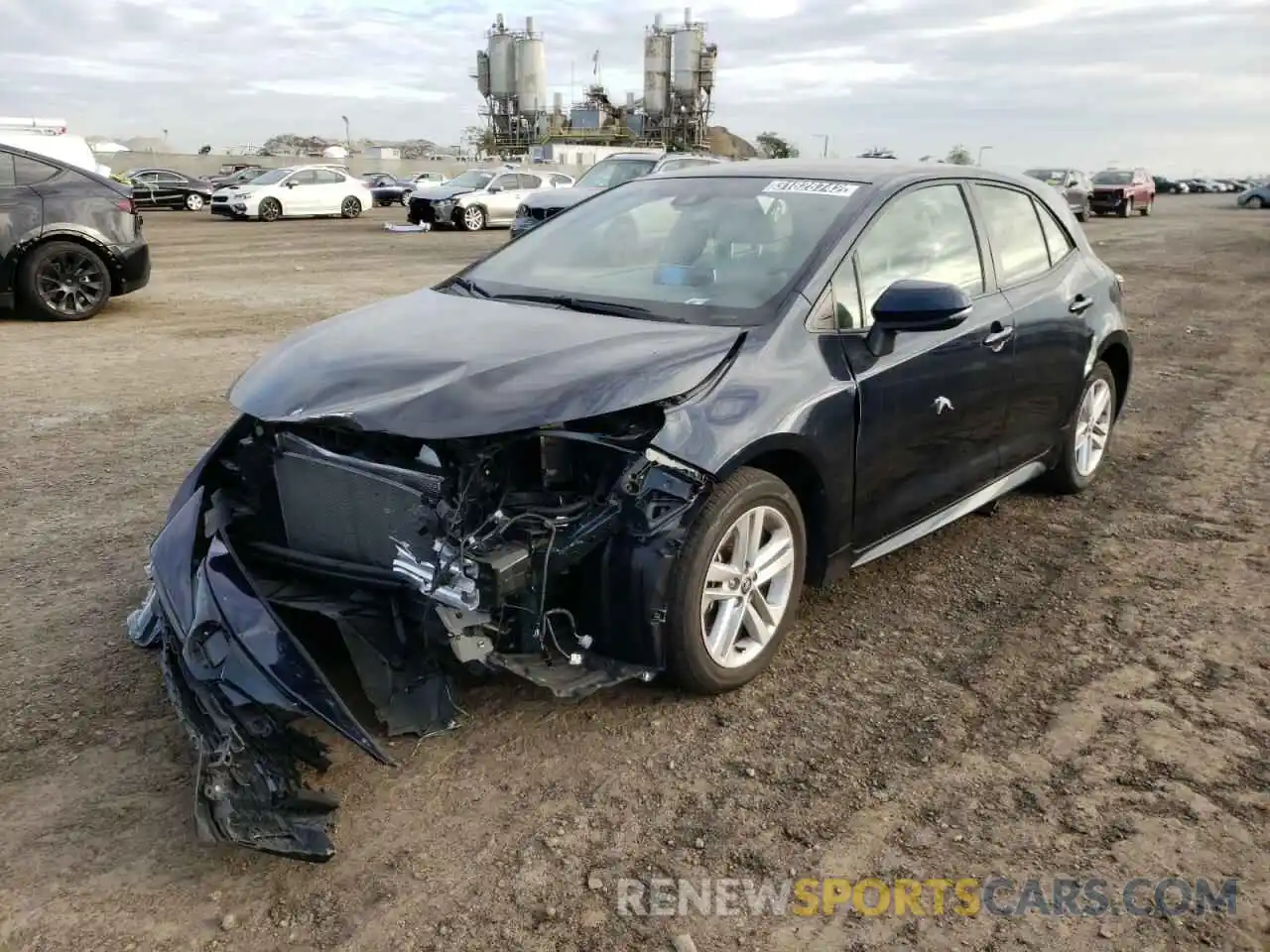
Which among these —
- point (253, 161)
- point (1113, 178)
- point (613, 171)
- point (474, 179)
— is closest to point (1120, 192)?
point (1113, 178)

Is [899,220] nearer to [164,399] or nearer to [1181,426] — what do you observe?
[1181,426]

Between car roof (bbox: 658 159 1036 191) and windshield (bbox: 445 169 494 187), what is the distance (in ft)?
75.1

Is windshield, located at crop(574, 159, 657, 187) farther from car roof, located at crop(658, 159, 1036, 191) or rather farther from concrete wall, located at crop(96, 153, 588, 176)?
concrete wall, located at crop(96, 153, 588, 176)

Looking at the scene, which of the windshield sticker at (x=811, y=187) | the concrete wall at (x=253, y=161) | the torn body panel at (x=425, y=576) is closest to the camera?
the torn body panel at (x=425, y=576)

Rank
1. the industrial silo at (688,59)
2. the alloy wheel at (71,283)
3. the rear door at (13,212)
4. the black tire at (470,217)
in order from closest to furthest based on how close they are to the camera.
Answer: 1. the rear door at (13,212)
2. the alloy wheel at (71,283)
3. the black tire at (470,217)
4. the industrial silo at (688,59)

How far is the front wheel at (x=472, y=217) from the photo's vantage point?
2567cm

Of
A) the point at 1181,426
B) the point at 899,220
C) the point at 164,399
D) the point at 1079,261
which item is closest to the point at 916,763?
the point at 899,220

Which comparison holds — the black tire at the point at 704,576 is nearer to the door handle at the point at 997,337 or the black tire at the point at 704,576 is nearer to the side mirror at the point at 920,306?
the side mirror at the point at 920,306

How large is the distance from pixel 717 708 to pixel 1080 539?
97.6 inches

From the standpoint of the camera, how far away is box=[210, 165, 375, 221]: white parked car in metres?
28.1

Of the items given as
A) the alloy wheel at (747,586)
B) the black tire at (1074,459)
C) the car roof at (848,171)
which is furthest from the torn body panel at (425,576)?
the black tire at (1074,459)

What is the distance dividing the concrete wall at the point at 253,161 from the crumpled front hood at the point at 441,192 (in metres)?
16.2

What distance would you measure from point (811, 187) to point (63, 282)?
356 inches

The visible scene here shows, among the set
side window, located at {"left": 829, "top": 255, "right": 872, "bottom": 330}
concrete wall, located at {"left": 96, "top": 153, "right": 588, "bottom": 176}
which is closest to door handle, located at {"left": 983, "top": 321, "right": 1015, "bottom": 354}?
side window, located at {"left": 829, "top": 255, "right": 872, "bottom": 330}
